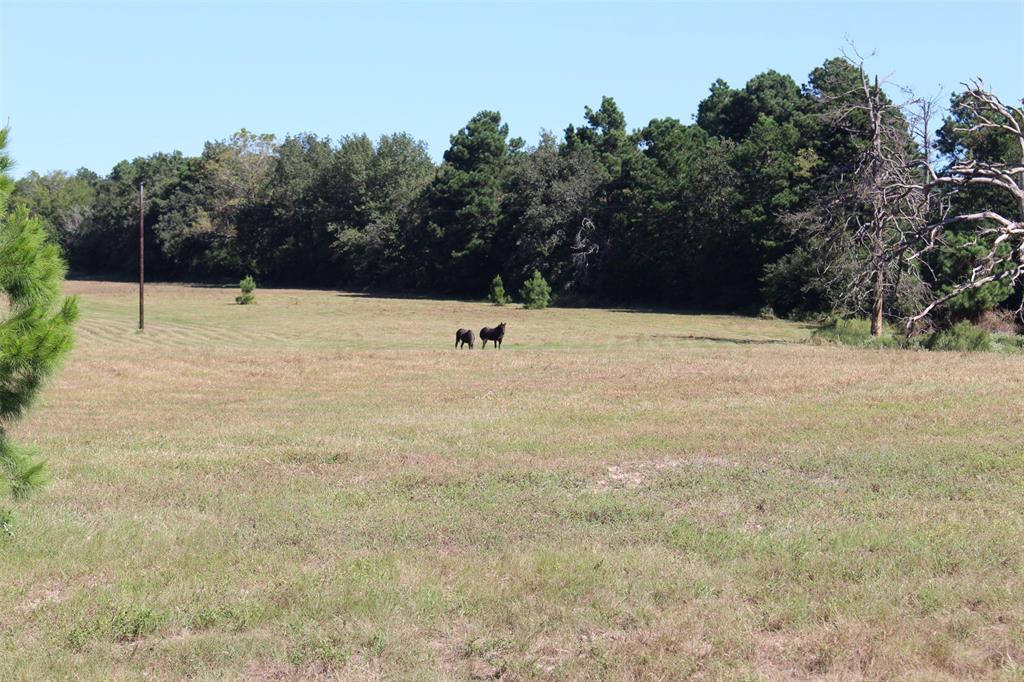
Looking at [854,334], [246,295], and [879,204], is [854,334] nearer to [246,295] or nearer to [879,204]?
[879,204]

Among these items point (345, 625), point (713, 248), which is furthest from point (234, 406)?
point (713, 248)

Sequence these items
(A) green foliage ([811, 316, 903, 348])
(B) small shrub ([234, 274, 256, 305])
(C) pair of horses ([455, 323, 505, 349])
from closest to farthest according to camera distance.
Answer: (A) green foliage ([811, 316, 903, 348]) < (C) pair of horses ([455, 323, 505, 349]) < (B) small shrub ([234, 274, 256, 305])

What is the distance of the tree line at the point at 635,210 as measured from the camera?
34.9 metres

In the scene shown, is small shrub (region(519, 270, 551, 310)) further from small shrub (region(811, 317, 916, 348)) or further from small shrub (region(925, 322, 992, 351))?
small shrub (region(925, 322, 992, 351))

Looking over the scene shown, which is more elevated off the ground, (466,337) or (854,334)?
(854,334)

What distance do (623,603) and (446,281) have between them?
3037 inches

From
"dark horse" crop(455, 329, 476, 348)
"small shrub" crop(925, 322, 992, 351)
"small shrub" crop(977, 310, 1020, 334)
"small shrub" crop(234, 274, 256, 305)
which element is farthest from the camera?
"small shrub" crop(234, 274, 256, 305)

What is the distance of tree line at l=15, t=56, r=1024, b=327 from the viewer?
34.9 metres

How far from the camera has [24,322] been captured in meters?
8.34

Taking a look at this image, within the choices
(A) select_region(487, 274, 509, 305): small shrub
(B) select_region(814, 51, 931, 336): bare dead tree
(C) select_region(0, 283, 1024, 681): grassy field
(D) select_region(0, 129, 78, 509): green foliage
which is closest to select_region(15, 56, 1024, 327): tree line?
(B) select_region(814, 51, 931, 336): bare dead tree

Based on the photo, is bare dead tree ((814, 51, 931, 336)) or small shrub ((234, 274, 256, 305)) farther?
small shrub ((234, 274, 256, 305))

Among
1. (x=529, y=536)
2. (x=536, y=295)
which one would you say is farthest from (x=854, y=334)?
(x=529, y=536)

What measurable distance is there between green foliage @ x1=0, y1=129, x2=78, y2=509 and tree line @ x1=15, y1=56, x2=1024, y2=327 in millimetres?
26530

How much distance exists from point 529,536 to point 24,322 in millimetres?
4516
